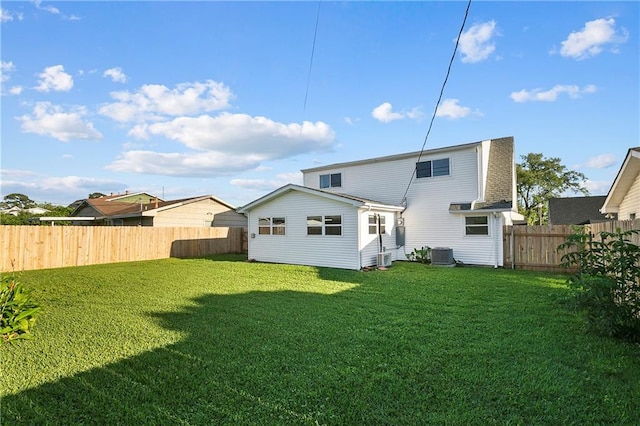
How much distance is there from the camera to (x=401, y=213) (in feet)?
49.5

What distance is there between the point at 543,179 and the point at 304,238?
30091 millimetres

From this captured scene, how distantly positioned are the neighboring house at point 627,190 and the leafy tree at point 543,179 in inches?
917

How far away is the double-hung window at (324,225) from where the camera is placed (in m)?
12.7

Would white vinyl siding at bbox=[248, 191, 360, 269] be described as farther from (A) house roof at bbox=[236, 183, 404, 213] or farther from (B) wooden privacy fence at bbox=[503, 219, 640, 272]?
(B) wooden privacy fence at bbox=[503, 219, 640, 272]

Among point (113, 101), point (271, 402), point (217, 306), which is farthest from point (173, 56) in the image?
point (271, 402)

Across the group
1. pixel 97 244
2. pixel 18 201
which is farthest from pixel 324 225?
pixel 18 201

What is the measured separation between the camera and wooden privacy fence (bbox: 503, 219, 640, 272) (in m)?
12.0

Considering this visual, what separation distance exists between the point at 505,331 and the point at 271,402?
379 centimetres

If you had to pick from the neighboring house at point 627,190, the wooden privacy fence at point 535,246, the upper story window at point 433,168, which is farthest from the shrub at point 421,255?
the neighboring house at point 627,190

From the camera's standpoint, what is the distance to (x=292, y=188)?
13.6 metres

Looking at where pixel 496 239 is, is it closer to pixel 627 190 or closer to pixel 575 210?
pixel 627 190

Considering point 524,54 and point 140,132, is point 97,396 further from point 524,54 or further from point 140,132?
point 140,132

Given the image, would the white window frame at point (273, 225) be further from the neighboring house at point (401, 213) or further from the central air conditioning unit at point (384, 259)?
the central air conditioning unit at point (384, 259)

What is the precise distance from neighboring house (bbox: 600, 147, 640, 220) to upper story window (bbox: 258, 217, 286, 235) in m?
11.3
